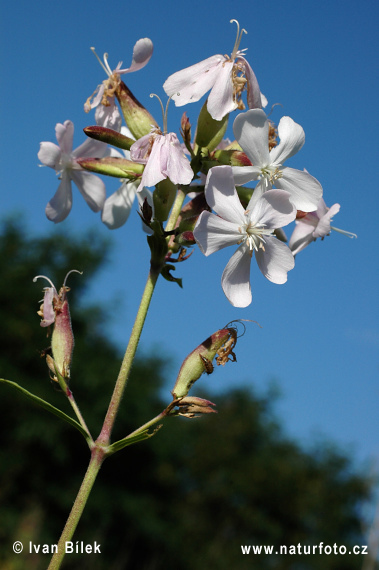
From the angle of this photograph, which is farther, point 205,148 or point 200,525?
point 200,525

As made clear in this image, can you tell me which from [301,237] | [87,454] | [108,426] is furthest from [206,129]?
[87,454]

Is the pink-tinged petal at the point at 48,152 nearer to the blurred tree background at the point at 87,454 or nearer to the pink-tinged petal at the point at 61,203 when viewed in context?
the pink-tinged petal at the point at 61,203

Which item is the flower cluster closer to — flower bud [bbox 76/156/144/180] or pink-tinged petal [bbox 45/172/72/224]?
flower bud [bbox 76/156/144/180]

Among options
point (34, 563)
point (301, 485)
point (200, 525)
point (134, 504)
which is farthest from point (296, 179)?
point (301, 485)

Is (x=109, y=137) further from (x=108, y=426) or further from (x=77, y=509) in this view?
(x=77, y=509)

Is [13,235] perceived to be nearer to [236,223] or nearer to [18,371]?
[18,371]

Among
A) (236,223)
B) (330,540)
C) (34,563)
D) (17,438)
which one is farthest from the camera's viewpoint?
(330,540)

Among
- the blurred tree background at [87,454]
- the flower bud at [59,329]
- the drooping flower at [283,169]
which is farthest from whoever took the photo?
the blurred tree background at [87,454]

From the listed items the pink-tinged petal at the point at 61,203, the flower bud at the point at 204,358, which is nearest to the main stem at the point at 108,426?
the flower bud at the point at 204,358
